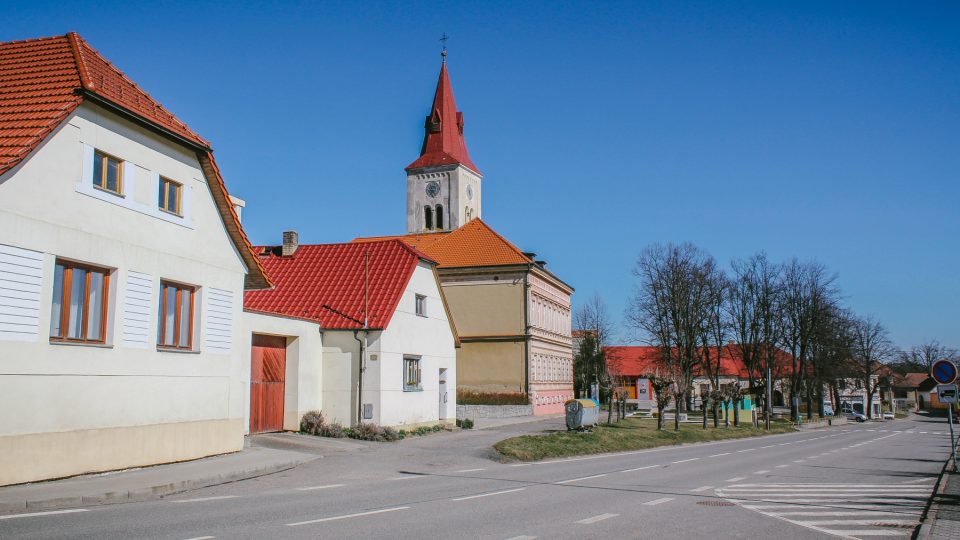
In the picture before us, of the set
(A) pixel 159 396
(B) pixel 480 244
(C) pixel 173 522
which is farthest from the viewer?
(B) pixel 480 244

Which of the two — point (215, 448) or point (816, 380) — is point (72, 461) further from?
point (816, 380)

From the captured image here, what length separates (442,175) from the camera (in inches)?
3465

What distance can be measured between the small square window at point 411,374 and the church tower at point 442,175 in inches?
2256

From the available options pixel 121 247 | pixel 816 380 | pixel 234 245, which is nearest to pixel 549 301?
pixel 816 380

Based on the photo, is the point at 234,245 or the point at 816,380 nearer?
the point at 234,245

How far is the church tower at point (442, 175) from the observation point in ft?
286

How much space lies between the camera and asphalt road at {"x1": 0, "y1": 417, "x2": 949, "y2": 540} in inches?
386

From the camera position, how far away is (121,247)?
16.0 meters

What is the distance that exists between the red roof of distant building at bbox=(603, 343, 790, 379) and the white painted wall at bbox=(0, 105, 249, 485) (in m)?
41.3

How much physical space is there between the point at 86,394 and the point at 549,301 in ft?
155

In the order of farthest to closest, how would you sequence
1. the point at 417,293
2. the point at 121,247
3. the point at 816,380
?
the point at 816,380, the point at 417,293, the point at 121,247

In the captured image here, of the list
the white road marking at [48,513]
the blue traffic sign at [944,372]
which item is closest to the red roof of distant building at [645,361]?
the blue traffic sign at [944,372]

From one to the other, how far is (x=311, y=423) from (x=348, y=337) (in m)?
3.23

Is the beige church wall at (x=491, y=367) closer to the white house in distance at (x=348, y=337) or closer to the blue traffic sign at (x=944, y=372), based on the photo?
the white house in distance at (x=348, y=337)
